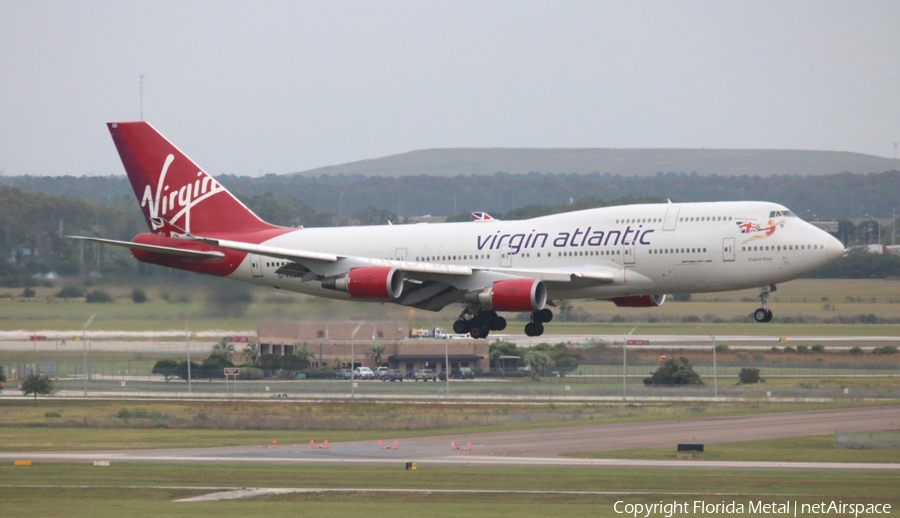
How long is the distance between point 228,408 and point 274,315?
23.7 ft

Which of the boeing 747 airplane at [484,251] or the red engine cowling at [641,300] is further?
the red engine cowling at [641,300]

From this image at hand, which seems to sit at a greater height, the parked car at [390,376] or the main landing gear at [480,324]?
the main landing gear at [480,324]

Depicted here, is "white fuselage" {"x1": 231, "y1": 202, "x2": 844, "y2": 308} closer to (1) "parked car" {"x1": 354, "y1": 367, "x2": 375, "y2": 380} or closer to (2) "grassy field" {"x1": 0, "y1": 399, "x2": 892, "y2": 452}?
(2) "grassy field" {"x1": 0, "y1": 399, "x2": 892, "y2": 452}

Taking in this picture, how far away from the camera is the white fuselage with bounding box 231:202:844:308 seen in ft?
162

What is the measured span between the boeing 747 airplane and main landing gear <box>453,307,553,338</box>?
5cm

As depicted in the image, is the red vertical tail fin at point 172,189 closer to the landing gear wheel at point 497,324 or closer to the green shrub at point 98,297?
the green shrub at point 98,297

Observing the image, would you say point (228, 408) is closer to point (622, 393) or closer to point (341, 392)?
point (341, 392)

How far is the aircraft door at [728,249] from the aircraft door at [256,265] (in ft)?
63.1

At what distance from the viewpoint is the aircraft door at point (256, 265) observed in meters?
56.6

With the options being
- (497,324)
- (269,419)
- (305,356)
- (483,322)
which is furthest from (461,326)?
(305,356)

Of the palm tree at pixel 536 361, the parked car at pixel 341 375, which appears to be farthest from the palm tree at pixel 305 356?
the palm tree at pixel 536 361

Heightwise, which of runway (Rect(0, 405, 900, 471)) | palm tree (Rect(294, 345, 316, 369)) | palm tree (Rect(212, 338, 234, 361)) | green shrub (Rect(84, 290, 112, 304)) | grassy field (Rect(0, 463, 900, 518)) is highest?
green shrub (Rect(84, 290, 112, 304))

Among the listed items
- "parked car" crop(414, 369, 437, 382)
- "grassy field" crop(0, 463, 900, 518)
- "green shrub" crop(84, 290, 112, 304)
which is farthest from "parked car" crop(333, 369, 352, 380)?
"grassy field" crop(0, 463, 900, 518)

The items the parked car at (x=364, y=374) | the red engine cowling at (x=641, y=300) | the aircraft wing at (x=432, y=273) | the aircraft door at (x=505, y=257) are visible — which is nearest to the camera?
the aircraft wing at (x=432, y=273)
